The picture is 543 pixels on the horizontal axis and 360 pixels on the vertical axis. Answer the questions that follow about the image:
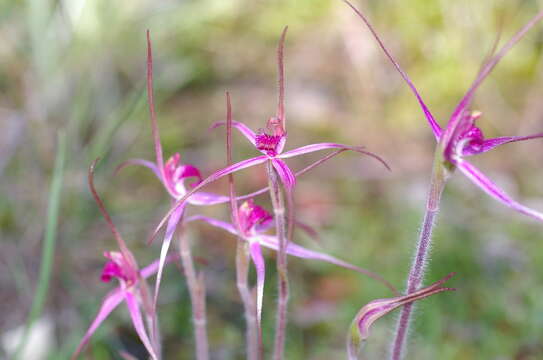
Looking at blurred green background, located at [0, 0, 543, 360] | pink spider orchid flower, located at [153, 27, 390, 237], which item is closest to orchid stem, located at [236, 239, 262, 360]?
pink spider orchid flower, located at [153, 27, 390, 237]

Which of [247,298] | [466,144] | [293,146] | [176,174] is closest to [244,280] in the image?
[247,298]

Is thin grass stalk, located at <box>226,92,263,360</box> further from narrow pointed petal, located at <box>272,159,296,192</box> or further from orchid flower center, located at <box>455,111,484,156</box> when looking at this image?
orchid flower center, located at <box>455,111,484,156</box>

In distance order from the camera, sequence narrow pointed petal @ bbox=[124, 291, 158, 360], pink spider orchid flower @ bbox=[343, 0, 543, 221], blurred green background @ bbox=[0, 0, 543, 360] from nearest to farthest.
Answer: pink spider orchid flower @ bbox=[343, 0, 543, 221], narrow pointed petal @ bbox=[124, 291, 158, 360], blurred green background @ bbox=[0, 0, 543, 360]

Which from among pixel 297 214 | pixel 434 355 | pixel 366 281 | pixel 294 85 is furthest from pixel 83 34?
pixel 434 355

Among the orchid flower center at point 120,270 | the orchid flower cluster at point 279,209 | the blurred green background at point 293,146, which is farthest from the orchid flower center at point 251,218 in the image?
the blurred green background at point 293,146

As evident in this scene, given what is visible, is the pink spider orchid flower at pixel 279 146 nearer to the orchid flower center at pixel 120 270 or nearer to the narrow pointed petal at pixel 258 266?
the narrow pointed petal at pixel 258 266

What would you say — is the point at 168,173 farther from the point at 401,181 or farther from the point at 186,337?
the point at 401,181
